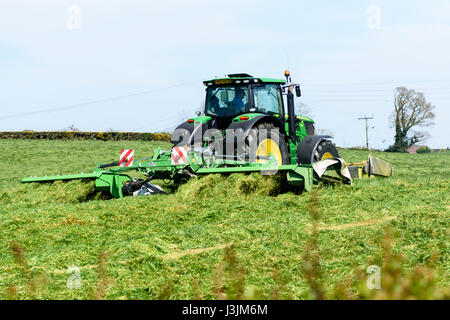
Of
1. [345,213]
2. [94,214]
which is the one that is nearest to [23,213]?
[94,214]

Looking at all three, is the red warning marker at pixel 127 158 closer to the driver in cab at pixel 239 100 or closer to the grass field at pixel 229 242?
the grass field at pixel 229 242

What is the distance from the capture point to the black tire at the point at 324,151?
10.5 meters

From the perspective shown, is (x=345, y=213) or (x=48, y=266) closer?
(x=48, y=266)

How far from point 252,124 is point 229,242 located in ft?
14.3

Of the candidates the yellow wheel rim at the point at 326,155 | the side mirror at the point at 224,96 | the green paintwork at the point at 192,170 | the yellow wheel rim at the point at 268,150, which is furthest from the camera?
the yellow wheel rim at the point at 326,155

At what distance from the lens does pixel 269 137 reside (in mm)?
9961

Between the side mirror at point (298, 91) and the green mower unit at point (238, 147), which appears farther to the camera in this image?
the side mirror at point (298, 91)

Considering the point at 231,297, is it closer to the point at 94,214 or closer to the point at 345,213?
the point at 345,213

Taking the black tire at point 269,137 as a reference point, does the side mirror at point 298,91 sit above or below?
above

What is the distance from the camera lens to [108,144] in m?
28.2
